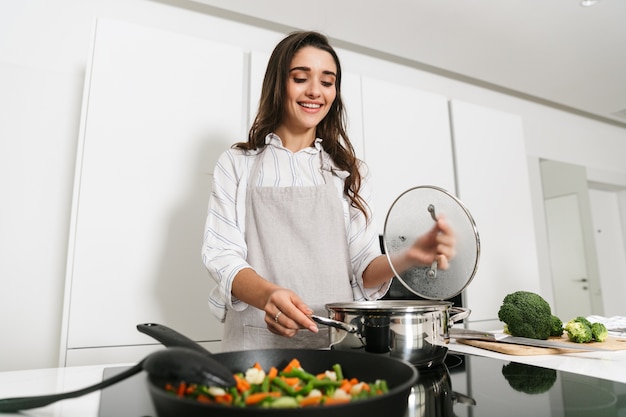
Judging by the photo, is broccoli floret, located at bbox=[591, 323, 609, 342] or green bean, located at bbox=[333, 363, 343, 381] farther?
broccoli floret, located at bbox=[591, 323, 609, 342]

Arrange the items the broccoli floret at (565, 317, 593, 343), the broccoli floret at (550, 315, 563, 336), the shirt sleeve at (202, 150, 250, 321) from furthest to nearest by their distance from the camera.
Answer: the broccoli floret at (550, 315, 563, 336) → the broccoli floret at (565, 317, 593, 343) → the shirt sleeve at (202, 150, 250, 321)

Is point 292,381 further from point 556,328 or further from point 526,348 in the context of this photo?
point 556,328

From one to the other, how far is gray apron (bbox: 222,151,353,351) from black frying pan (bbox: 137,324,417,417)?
0.43m

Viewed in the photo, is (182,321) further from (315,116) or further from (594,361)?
(594,361)

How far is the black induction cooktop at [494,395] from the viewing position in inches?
18.9

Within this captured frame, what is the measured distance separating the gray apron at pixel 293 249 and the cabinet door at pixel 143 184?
1.58 feet

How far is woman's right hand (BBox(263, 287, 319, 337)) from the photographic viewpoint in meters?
0.65

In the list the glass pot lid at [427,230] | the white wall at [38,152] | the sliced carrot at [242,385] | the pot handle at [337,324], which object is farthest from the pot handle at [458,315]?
the white wall at [38,152]

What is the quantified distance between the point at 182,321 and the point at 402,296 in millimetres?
850

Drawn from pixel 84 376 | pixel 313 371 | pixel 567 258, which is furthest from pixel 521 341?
pixel 567 258

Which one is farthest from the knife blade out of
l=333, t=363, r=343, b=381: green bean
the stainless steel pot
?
l=333, t=363, r=343, b=381: green bean

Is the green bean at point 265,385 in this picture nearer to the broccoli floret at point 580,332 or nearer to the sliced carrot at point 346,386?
the sliced carrot at point 346,386

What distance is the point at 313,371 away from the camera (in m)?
0.51

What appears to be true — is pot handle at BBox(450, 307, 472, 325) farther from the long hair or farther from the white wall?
the white wall
